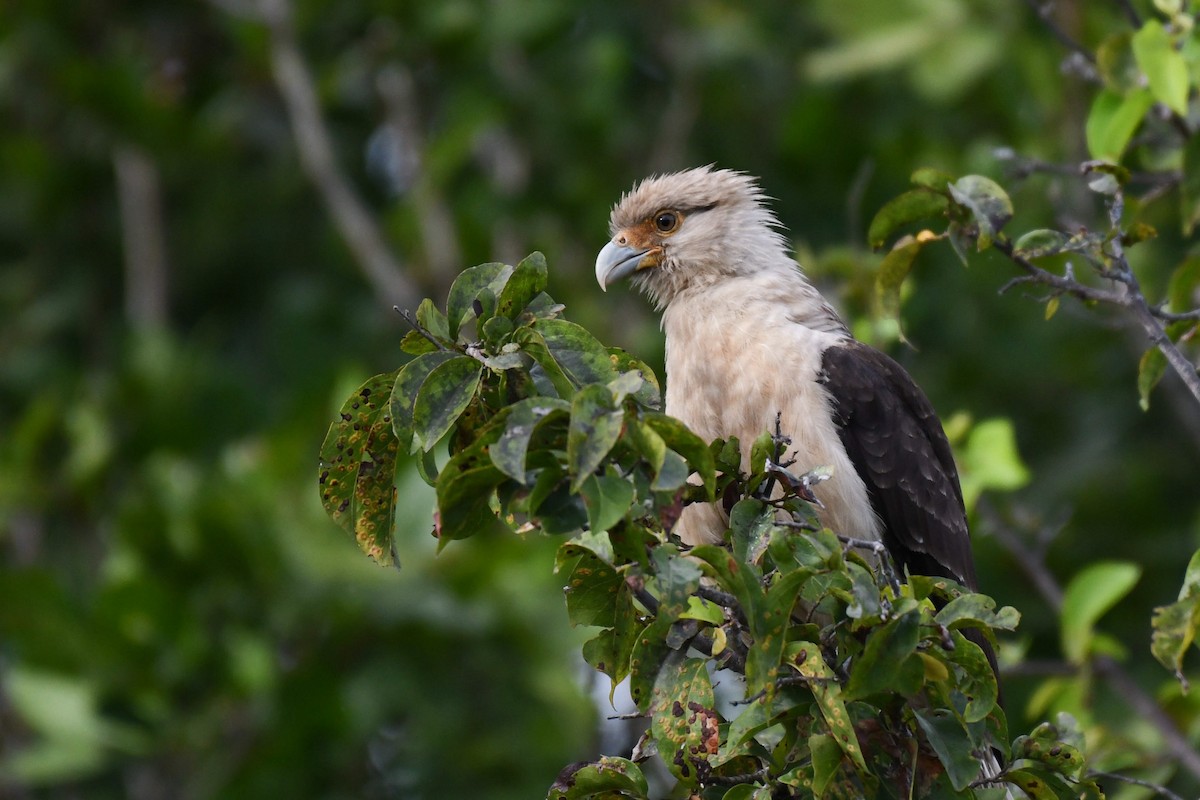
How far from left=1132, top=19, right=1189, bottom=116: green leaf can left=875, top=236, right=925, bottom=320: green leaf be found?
36.8 inches

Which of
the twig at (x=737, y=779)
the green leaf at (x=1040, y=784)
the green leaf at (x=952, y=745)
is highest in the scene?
the twig at (x=737, y=779)

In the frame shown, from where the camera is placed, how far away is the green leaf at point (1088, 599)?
212 inches

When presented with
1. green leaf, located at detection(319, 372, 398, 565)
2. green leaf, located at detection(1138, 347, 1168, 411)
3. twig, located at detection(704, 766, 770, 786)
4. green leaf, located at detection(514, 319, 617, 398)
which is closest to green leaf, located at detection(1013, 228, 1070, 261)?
green leaf, located at detection(1138, 347, 1168, 411)

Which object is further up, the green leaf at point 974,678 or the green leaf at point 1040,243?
the green leaf at point 1040,243

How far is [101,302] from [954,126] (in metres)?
6.08

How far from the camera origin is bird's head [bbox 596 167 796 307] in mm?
5270

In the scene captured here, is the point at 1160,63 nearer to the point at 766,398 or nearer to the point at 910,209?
the point at 910,209

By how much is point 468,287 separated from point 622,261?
236 centimetres

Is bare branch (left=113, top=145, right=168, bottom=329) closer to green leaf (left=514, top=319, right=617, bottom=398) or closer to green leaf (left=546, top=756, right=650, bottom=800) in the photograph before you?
green leaf (left=546, top=756, right=650, bottom=800)

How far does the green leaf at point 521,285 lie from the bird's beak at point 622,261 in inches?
91.3

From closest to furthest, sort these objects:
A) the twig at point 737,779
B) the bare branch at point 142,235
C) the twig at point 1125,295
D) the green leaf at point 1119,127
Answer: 1. the twig at point 737,779
2. the twig at point 1125,295
3. the green leaf at point 1119,127
4. the bare branch at point 142,235

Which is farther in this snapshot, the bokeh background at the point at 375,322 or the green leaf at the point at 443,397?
the bokeh background at the point at 375,322

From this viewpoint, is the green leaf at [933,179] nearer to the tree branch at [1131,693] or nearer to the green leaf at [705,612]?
the green leaf at [705,612]

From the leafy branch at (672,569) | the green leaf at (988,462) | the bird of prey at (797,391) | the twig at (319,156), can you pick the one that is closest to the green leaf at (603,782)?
the leafy branch at (672,569)
